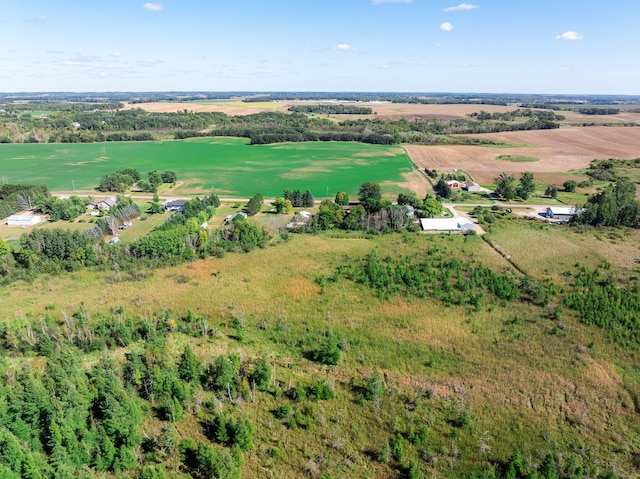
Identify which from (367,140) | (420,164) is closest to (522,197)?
(420,164)

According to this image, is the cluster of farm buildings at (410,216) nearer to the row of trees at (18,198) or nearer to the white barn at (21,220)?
the white barn at (21,220)

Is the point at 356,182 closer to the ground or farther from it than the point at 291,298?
farther from it

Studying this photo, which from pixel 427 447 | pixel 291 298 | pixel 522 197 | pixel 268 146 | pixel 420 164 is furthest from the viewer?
pixel 268 146

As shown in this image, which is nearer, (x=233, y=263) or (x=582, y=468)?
(x=582, y=468)

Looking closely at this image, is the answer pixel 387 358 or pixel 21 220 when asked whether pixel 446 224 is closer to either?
Answer: pixel 387 358

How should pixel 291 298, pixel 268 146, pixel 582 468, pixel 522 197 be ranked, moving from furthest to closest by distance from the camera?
1. pixel 268 146
2. pixel 522 197
3. pixel 291 298
4. pixel 582 468

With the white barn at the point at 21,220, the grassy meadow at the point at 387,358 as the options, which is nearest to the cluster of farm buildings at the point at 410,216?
the white barn at the point at 21,220

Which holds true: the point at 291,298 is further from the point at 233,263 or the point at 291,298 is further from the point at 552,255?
the point at 552,255
